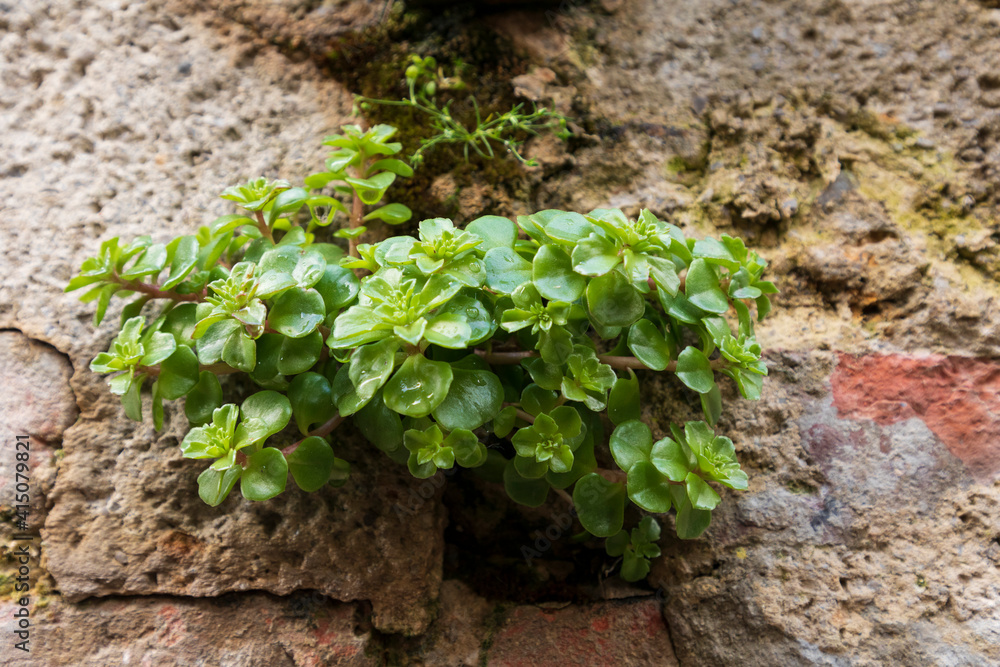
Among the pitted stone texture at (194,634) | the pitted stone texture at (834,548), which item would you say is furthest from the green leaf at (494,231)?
the pitted stone texture at (194,634)

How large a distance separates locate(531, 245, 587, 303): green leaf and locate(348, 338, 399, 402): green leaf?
0.29m

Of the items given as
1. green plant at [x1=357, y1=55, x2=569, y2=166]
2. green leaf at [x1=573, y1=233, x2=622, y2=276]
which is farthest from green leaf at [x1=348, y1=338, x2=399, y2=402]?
green plant at [x1=357, y1=55, x2=569, y2=166]

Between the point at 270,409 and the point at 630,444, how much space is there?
0.72 metres

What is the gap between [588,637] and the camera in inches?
55.7

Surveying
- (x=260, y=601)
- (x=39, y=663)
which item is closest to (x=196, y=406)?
(x=260, y=601)

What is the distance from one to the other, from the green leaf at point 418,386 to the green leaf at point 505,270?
203 mm

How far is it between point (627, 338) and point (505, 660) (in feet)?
2.67

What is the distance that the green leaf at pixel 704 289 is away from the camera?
1.19 m

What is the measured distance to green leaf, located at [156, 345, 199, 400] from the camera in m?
1.22

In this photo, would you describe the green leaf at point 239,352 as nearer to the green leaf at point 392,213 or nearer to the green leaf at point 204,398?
the green leaf at point 204,398

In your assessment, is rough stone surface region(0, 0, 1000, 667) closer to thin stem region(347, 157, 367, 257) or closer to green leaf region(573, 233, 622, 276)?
thin stem region(347, 157, 367, 257)

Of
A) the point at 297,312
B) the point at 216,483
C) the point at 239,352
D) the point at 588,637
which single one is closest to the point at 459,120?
the point at 297,312

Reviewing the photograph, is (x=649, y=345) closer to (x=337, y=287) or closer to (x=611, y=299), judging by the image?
(x=611, y=299)

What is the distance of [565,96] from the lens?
5.62 ft
